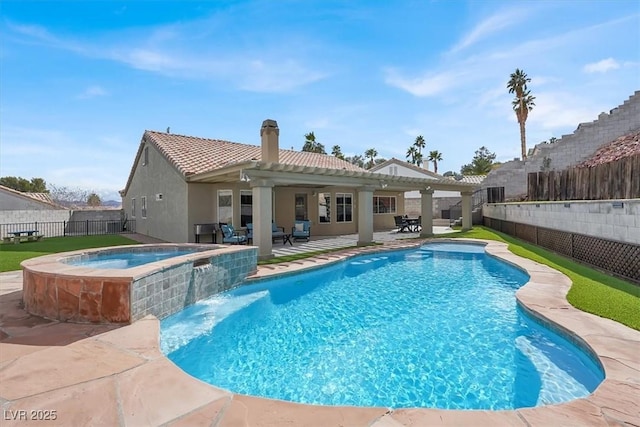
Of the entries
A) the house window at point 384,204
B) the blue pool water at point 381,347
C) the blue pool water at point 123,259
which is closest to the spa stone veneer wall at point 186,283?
the blue pool water at point 381,347

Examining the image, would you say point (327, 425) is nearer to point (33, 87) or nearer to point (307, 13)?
point (307, 13)

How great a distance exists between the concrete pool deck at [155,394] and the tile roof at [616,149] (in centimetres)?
2288

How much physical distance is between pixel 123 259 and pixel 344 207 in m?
13.6

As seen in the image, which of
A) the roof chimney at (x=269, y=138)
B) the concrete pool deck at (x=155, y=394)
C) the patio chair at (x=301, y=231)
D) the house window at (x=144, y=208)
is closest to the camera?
the concrete pool deck at (x=155, y=394)

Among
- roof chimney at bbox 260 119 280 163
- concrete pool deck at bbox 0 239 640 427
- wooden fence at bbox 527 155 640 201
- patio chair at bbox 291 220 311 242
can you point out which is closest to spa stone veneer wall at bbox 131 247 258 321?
concrete pool deck at bbox 0 239 640 427

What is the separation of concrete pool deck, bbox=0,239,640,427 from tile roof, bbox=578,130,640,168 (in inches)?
901

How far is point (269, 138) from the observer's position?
39.9 feet

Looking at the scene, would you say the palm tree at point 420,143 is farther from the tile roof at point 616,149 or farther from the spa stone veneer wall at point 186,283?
the spa stone veneer wall at point 186,283

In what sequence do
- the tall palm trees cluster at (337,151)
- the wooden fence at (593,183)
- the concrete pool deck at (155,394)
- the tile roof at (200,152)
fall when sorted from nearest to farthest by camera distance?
the concrete pool deck at (155,394), the wooden fence at (593,183), the tile roof at (200,152), the tall palm trees cluster at (337,151)

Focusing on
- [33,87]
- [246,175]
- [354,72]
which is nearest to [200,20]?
[246,175]

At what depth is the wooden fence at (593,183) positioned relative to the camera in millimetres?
8359

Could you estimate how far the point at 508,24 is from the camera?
9703 millimetres

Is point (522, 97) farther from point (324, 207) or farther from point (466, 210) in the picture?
point (324, 207)

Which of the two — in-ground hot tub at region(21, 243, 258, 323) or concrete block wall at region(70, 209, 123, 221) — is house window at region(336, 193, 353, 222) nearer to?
in-ground hot tub at region(21, 243, 258, 323)
